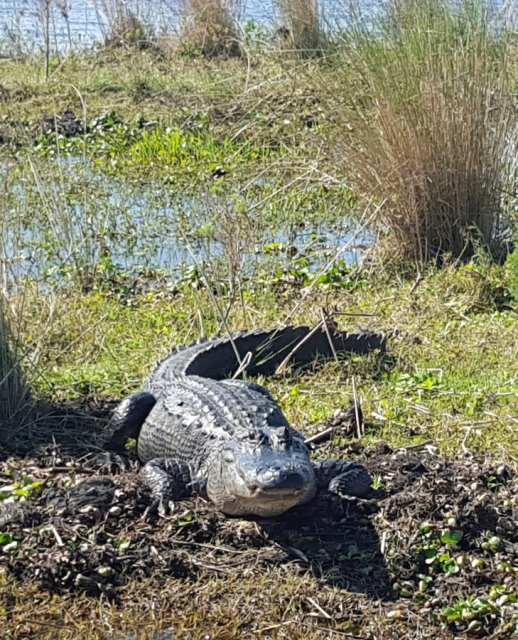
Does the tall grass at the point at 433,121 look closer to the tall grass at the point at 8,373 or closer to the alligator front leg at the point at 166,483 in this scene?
the tall grass at the point at 8,373

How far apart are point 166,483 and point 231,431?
370 millimetres

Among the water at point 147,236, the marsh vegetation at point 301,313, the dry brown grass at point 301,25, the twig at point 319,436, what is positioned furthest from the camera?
the dry brown grass at point 301,25

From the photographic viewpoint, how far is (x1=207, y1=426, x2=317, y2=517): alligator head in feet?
11.6

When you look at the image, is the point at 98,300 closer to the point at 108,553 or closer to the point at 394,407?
the point at 394,407

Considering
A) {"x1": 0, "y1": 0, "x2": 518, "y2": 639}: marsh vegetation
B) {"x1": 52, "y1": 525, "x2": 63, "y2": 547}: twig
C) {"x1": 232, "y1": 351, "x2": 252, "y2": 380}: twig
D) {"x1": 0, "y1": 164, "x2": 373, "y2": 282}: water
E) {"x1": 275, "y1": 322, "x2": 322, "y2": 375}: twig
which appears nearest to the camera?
{"x1": 0, "y1": 0, "x2": 518, "y2": 639}: marsh vegetation

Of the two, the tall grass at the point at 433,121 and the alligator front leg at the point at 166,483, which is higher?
the tall grass at the point at 433,121

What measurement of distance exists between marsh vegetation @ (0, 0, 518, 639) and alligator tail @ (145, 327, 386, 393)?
0.40 ft

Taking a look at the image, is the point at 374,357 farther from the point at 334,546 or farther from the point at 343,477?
the point at 334,546

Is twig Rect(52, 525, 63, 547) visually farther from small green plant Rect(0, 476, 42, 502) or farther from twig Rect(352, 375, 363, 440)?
twig Rect(352, 375, 363, 440)

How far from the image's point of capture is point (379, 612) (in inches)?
132

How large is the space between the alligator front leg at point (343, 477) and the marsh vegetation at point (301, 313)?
9 centimetres

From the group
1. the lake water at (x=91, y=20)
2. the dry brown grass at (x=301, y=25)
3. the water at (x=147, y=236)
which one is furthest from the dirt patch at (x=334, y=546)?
the lake water at (x=91, y=20)

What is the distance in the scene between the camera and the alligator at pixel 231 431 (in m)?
3.69

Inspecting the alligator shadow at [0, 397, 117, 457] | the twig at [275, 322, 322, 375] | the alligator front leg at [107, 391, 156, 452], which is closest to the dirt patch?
the alligator shadow at [0, 397, 117, 457]
